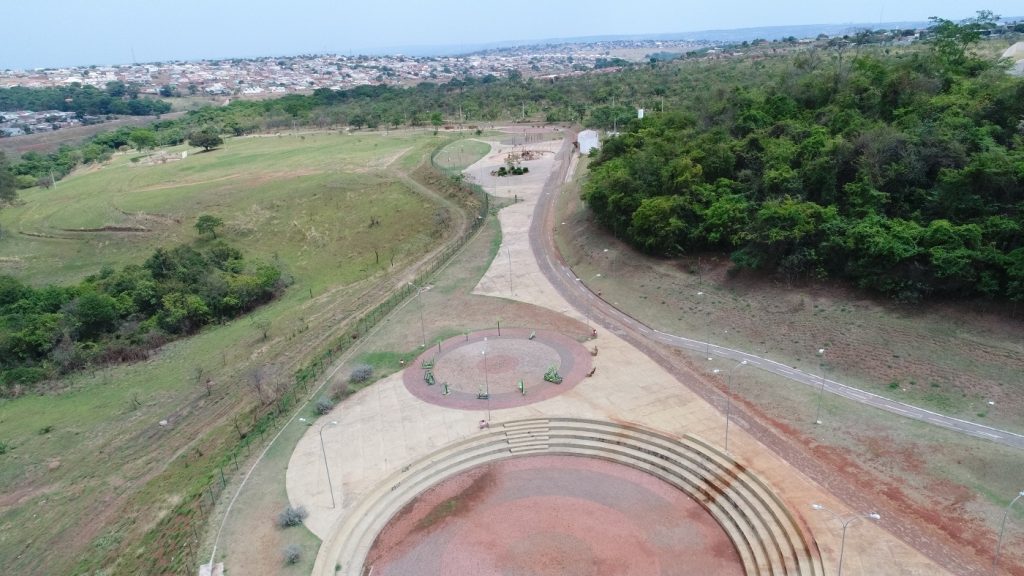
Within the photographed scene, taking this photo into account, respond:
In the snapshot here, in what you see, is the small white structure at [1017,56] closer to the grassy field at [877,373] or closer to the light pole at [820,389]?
the grassy field at [877,373]

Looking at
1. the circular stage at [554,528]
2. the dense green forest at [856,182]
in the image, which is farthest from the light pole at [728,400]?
the dense green forest at [856,182]

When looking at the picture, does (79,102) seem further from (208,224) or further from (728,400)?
(728,400)

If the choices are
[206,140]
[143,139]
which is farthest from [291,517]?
[143,139]

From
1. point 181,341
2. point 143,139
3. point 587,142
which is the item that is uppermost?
point 143,139

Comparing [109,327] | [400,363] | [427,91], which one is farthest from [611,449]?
[427,91]

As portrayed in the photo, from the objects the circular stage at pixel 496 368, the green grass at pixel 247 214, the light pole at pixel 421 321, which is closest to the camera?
the circular stage at pixel 496 368

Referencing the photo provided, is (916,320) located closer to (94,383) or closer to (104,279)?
(94,383)

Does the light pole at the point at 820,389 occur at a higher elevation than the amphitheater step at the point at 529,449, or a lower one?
higher
